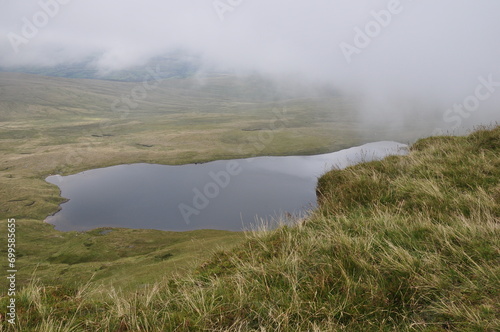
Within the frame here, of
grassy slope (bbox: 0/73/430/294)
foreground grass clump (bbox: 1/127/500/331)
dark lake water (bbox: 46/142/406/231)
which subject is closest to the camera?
foreground grass clump (bbox: 1/127/500/331)

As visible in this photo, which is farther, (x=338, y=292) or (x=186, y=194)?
(x=186, y=194)

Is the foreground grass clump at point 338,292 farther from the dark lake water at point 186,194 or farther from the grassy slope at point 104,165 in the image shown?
the dark lake water at point 186,194

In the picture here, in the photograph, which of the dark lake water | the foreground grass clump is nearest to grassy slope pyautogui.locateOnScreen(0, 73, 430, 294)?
the foreground grass clump

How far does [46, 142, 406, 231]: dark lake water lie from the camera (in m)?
82.9

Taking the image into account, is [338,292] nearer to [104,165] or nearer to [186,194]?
[186,194]

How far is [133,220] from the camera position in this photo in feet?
279

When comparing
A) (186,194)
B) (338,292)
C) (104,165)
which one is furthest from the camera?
(104,165)

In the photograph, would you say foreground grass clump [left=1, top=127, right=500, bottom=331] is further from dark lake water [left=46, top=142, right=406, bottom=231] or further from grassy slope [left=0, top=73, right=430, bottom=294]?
dark lake water [left=46, top=142, right=406, bottom=231]

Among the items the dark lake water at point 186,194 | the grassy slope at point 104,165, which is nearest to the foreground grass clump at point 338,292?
the grassy slope at point 104,165

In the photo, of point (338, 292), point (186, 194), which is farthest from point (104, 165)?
point (338, 292)

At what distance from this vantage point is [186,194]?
101 m

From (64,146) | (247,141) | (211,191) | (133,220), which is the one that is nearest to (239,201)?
(211,191)

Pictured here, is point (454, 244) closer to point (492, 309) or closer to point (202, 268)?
point (492, 309)

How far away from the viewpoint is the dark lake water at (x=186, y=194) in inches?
3263
